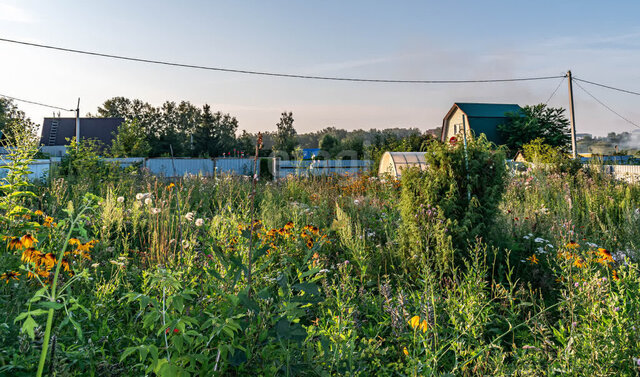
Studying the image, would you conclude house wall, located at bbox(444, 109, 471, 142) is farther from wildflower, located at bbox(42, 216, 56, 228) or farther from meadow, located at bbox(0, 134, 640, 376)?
wildflower, located at bbox(42, 216, 56, 228)

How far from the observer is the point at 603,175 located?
847 cm

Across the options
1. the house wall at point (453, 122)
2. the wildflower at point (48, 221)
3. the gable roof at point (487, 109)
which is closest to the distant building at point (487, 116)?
the gable roof at point (487, 109)

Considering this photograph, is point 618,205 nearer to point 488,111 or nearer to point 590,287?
point 590,287

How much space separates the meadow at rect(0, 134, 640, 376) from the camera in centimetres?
164

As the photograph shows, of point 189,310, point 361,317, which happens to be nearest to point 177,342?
point 189,310

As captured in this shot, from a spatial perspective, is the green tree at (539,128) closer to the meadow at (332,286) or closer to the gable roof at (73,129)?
the meadow at (332,286)

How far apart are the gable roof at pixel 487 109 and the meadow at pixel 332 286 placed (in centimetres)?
2223

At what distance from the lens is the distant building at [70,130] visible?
35125 millimetres

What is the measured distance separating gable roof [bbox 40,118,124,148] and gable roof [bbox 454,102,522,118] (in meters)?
29.8

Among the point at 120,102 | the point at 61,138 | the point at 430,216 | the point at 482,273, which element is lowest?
the point at 482,273

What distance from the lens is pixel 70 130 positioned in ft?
126

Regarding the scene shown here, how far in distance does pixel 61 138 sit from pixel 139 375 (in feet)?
142

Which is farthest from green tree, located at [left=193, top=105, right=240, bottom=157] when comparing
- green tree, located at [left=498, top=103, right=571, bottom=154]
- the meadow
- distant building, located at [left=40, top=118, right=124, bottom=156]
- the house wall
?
the meadow

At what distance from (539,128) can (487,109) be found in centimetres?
455
